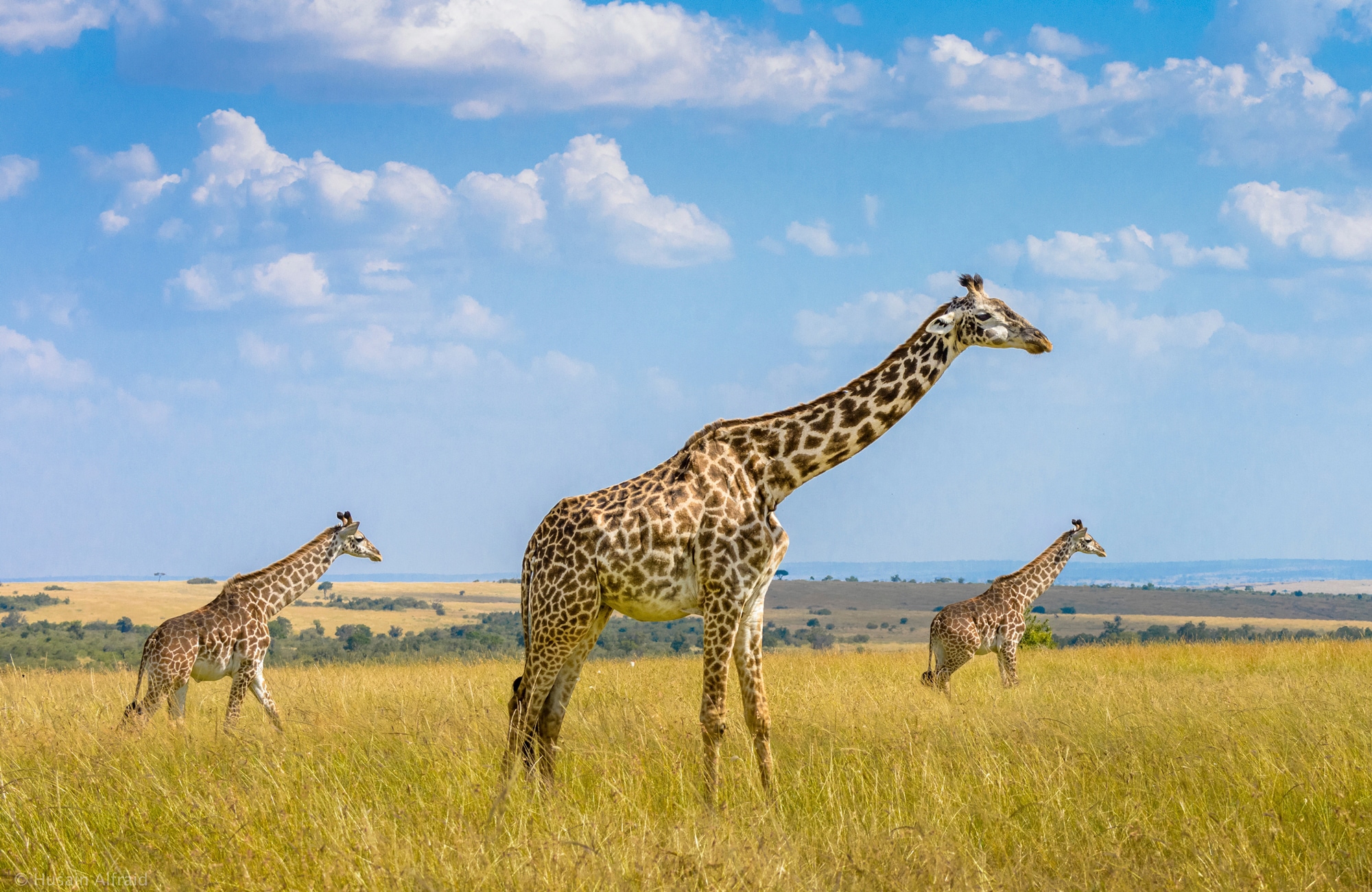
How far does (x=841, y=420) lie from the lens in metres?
9.12

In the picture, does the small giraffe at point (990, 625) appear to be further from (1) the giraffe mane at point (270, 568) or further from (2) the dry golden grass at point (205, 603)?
(2) the dry golden grass at point (205, 603)

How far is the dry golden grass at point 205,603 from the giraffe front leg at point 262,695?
5087 centimetres

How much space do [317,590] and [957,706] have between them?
114m

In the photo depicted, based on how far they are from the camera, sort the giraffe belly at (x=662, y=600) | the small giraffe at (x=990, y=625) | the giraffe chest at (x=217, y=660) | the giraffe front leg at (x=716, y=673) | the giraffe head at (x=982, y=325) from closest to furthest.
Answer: the giraffe front leg at (x=716, y=673), the giraffe belly at (x=662, y=600), the giraffe head at (x=982, y=325), the giraffe chest at (x=217, y=660), the small giraffe at (x=990, y=625)

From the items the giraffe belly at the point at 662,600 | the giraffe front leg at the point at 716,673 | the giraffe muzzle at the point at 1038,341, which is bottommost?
the giraffe front leg at the point at 716,673

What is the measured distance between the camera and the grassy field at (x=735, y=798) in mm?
6105

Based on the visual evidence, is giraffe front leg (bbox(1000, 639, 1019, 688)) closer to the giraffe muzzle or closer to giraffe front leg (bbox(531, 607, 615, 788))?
the giraffe muzzle

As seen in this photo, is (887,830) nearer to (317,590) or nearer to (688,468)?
(688,468)

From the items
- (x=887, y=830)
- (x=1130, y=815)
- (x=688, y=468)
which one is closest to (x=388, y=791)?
(x=688, y=468)

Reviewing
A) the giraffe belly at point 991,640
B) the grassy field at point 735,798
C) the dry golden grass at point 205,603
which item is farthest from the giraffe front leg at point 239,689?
the dry golden grass at point 205,603

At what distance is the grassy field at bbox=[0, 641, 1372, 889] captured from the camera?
20.0ft

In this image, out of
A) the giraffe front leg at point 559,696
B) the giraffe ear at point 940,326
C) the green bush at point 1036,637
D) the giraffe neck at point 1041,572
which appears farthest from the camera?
the green bush at point 1036,637

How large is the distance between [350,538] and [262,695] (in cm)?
327

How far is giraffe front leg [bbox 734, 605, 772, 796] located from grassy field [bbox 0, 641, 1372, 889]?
142mm
